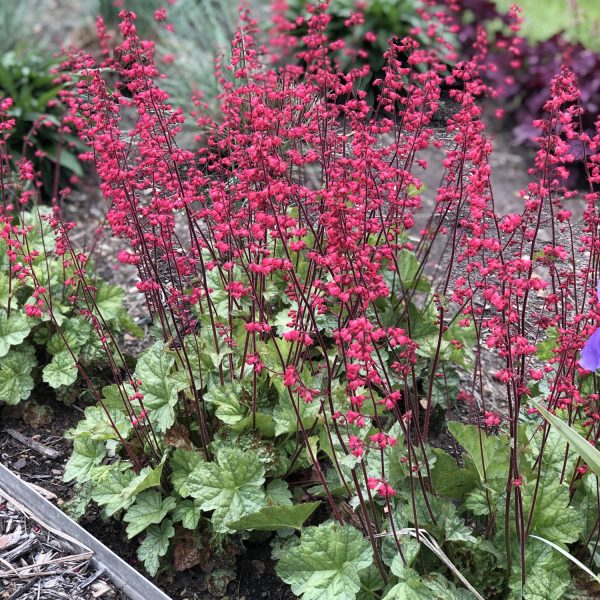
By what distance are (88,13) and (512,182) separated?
4.32m

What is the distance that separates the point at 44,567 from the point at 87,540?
0.52ft

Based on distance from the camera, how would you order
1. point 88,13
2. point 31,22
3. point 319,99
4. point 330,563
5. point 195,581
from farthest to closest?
point 88,13
point 31,22
point 319,99
point 195,581
point 330,563

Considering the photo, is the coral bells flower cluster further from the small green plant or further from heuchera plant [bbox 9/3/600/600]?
the small green plant

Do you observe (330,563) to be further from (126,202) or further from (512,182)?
(512,182)

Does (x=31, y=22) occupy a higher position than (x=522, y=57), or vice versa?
(x=31, y=22)

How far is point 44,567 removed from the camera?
274 cm

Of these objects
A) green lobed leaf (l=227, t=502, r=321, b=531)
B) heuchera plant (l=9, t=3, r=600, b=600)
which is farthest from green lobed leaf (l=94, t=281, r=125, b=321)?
green lobed leaf (l=227, t=502, r=321, b=531)

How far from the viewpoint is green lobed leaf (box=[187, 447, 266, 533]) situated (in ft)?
8.52

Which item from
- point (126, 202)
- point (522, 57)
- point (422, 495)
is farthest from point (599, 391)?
point (522, 57)

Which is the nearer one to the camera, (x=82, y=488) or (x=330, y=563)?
(x=330, y=563)

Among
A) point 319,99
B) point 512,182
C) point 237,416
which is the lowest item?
point 512,182

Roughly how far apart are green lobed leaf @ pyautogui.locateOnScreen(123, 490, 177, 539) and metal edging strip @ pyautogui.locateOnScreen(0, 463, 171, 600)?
10 centimetres

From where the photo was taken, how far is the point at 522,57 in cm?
652

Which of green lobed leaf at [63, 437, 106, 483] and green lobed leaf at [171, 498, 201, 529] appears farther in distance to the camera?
green lobed leaf at [63, 437, 106, 483]
